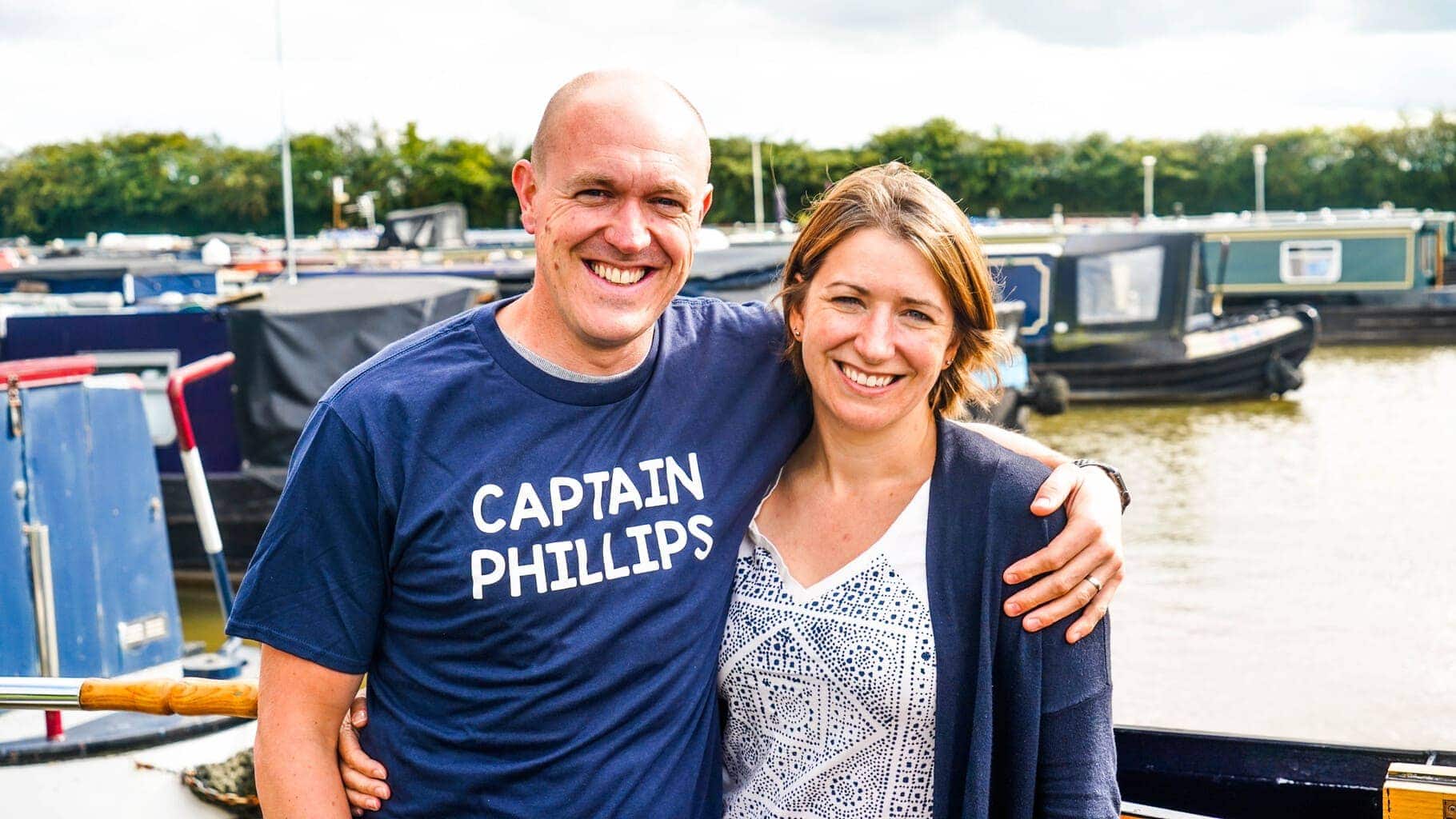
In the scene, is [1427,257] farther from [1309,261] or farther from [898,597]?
[898,597]

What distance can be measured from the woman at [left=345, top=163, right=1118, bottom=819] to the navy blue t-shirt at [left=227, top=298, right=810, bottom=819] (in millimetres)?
142

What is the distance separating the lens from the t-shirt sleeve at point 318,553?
6.61 ft

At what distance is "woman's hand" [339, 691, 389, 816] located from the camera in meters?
2.10

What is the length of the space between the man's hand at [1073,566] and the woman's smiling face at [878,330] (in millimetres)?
276

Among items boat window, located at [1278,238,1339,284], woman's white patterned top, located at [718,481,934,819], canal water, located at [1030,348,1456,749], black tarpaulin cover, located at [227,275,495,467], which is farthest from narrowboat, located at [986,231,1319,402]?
woman's white patterned top, located at [718,481,934,819]

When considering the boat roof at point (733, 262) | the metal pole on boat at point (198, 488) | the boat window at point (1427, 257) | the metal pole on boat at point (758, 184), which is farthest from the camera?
the boat window at point (1427, 257)

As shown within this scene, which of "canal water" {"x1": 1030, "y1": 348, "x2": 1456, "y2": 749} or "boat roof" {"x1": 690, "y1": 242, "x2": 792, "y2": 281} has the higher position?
"boat roof" {"x1": 690, "y1": 242, "x2": 792, "y2": 281}

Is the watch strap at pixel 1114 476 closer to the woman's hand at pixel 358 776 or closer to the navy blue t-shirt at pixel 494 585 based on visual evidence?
the navy blue t-shirt at pixel 494 585

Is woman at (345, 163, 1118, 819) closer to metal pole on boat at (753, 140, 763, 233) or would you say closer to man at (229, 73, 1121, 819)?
man at (229, 73, 1121, 819)

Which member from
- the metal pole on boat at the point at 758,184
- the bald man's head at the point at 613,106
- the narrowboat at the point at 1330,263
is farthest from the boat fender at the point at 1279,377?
the bald man's head at the point at 613,106

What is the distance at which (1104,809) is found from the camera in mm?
2031

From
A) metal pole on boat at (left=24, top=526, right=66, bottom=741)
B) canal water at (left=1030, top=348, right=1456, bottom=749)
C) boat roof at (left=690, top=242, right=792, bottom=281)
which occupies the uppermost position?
boat roof at (left=690, top=242, right=792, bottom=281)

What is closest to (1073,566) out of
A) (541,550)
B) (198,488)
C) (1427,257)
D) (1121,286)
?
(541,550)

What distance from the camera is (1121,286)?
59.9 feet
